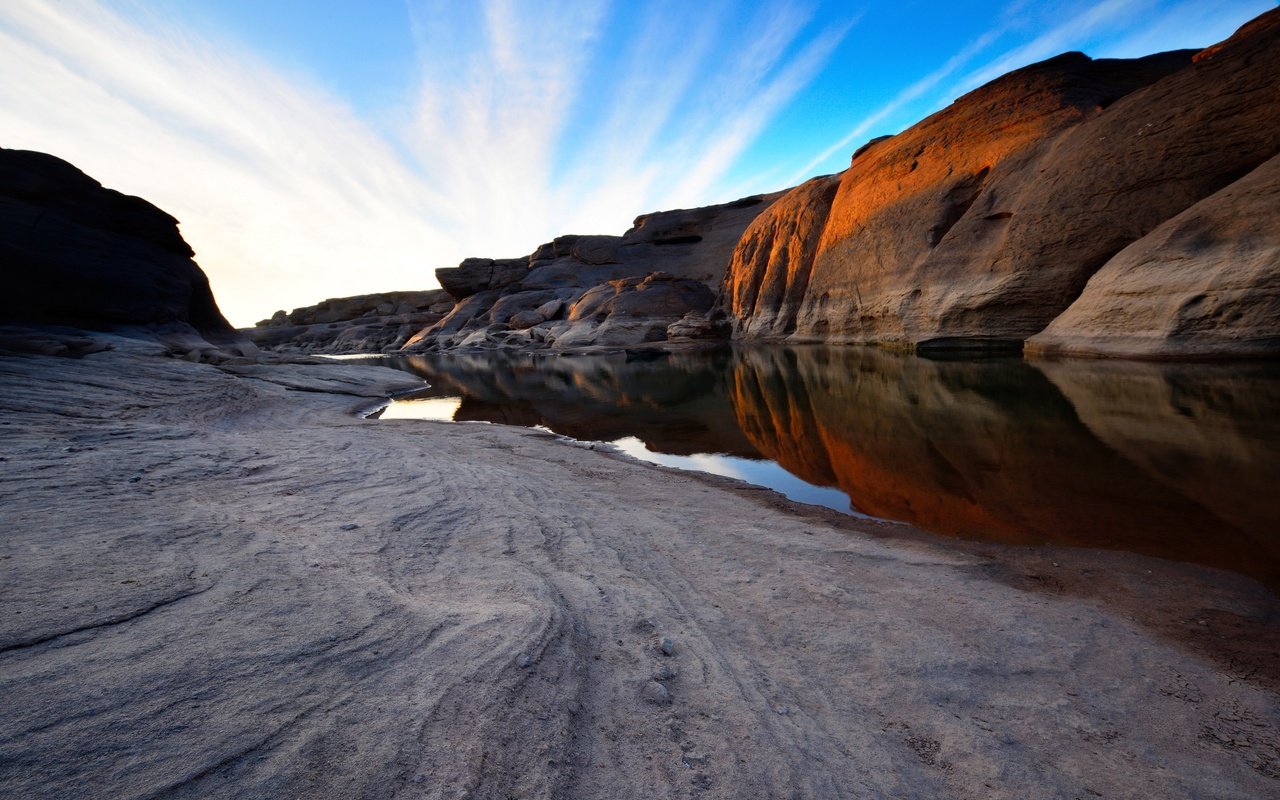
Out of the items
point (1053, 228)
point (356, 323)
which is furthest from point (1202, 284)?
point (356, 323)

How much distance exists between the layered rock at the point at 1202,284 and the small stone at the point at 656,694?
47.4 ft

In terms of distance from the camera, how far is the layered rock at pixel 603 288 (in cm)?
3844

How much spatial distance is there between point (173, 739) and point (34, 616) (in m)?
1.17

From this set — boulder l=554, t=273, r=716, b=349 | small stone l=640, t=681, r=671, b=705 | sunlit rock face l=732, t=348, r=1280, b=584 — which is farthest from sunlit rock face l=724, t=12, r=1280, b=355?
small stone l=640, t=681, r=671, b=705

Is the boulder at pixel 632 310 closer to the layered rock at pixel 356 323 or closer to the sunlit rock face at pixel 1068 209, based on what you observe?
the sunlit rock face at pixel 1068 209

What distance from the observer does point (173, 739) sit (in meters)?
1.52

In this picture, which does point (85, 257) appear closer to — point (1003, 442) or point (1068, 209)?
point (1003, 442)

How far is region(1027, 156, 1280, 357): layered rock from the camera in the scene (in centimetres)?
1001

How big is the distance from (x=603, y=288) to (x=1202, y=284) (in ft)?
121

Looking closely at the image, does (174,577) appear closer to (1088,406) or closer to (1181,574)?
(1181,574)

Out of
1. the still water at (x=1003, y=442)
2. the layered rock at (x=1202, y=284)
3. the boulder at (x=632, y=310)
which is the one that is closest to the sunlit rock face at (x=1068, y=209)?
the layered rock at (x=1202, y=284)

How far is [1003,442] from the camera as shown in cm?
729

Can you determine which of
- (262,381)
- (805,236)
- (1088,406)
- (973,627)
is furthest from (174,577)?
(805,236)

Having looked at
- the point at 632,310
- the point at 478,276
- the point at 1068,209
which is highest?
the point at 478,276
